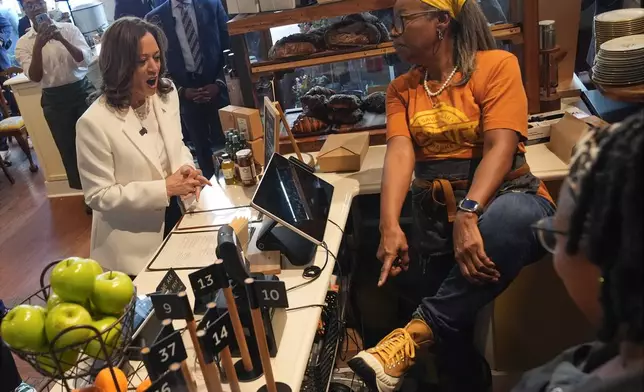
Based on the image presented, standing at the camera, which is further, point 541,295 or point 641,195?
point 541,295

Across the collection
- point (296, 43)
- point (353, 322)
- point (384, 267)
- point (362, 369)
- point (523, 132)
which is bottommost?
point (353, 322)

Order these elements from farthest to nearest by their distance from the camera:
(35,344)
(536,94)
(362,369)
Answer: (536,94) → (362,369) → (35,344)

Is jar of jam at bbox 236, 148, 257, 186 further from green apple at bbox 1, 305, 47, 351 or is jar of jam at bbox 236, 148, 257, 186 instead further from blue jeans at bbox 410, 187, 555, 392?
green apple at bbox 1, 305, 47, 351

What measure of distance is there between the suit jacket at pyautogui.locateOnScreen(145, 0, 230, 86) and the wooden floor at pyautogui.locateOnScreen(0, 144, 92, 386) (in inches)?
51.8

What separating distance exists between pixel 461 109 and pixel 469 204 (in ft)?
1.08

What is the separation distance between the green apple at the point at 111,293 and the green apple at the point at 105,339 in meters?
0.03

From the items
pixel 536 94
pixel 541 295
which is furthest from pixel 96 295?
pixel 536 94

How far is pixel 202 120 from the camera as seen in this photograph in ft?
12.9

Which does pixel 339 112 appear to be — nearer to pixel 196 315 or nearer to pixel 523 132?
pixel 523 132

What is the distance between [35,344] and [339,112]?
1.74m

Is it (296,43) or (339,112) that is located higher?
(296,43)

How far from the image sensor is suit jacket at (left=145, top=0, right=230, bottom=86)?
3.77m

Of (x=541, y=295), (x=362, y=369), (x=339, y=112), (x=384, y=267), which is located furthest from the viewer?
(x=339, y=112)

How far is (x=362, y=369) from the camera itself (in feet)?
5.90
